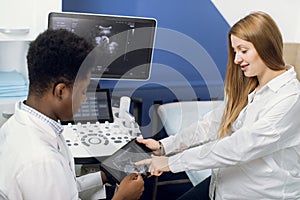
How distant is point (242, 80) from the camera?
5.83 feet

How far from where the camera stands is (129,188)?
1.43 metres

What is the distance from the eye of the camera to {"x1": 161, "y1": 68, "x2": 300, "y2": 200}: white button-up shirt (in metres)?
1.48

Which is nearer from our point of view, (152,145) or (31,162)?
(31,162)

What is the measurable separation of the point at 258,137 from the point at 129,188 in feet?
1.63

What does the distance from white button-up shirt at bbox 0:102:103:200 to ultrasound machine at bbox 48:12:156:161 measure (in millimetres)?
678

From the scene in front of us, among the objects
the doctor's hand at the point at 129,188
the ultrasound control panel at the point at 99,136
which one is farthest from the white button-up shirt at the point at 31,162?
the ultrasound control panel at the point at 99,136

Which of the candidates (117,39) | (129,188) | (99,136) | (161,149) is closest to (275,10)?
(117,39)

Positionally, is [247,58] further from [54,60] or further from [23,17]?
[23,17]

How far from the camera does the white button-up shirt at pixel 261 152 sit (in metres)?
1.48

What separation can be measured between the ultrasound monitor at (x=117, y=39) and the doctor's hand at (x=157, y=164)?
53 centimetres

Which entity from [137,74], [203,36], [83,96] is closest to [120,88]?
[137,74]

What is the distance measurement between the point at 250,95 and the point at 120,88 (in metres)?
1.01

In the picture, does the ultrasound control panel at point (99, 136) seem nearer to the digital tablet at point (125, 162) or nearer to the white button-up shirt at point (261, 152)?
the digital tablet at point (125, 162)

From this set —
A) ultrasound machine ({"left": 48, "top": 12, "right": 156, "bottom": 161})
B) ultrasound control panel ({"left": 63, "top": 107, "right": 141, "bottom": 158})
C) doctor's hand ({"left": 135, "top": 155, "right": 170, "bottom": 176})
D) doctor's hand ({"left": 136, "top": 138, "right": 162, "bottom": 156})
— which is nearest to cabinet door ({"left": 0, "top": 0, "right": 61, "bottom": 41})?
ultrasound machine ({"left": 48, "top": 12, "right": 156, "bottom": 161})
